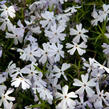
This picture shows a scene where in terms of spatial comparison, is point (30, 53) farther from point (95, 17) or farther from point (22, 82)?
point (95, 17)

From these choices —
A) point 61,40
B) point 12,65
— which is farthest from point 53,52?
point 12,65

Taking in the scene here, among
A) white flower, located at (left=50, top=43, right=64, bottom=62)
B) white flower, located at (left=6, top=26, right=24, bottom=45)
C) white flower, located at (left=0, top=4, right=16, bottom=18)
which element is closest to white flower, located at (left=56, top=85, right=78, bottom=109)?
white flower, located at (left=50, top=43, right=64, bottom=62)

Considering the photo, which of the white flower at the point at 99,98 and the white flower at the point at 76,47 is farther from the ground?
the white flower at the point at 76,47

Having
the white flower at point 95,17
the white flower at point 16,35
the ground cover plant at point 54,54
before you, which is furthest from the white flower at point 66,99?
the white flower at point 95,17

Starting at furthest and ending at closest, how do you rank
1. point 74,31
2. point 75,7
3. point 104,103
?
point 75,7, point 74,31, point 104,103

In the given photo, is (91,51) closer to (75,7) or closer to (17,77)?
(75,7)

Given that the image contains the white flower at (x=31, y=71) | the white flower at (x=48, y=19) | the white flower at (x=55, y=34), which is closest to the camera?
the white flower at (x=31, y=71)

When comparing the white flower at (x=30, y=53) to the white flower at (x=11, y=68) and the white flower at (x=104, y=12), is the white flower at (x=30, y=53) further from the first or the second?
the white flower at (x=104, y=12)

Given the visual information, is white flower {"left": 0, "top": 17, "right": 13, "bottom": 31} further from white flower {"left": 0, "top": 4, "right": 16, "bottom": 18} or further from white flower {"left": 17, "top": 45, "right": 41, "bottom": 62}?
white flower {"left": 17, "top": 45, "right": 41, "bottom": 62}
